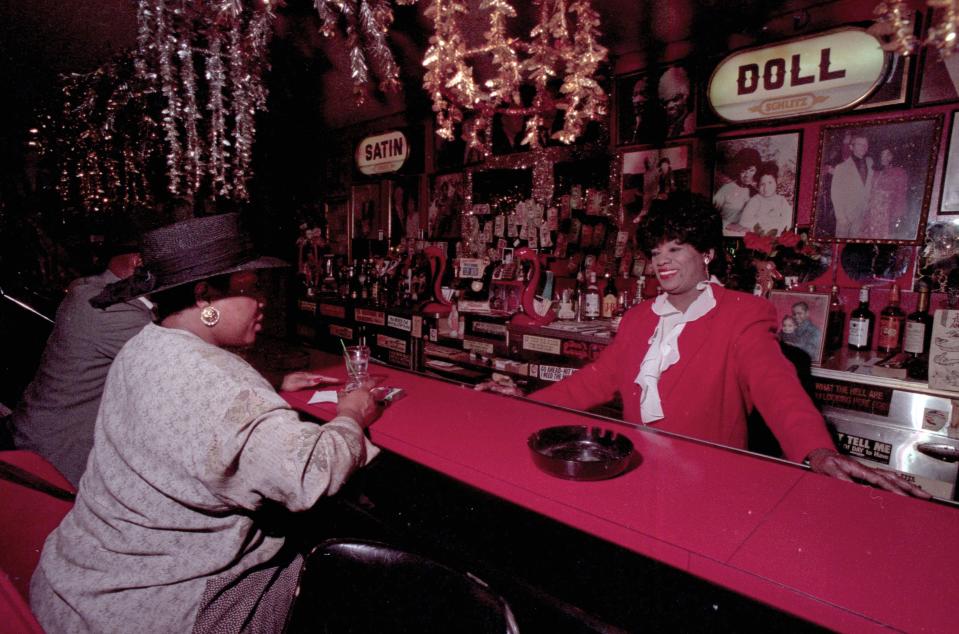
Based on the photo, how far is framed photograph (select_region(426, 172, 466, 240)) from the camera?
5.71 m

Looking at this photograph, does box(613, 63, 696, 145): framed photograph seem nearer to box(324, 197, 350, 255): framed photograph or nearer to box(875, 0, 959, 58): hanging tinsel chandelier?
box(875, 0, 959, 58): hanging tinsel chandelier

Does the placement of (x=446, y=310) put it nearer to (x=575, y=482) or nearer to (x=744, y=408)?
(x=744, y=408)

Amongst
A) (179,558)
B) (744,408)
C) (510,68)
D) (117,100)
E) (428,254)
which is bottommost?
(179,558)

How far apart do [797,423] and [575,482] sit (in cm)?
94

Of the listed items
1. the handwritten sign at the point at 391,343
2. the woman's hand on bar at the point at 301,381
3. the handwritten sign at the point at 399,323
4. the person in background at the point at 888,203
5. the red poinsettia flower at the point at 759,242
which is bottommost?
the handwritten sign at the point at 391,343

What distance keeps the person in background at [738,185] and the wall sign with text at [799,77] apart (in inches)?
10.7

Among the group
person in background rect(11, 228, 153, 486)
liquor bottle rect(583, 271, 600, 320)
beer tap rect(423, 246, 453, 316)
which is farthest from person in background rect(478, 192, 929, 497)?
beer tap rect(423, 246, 453, 316)

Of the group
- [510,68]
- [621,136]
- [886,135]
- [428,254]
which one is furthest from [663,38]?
[428,254]

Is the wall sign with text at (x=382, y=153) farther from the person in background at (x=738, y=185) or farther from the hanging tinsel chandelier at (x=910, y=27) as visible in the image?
the hanging tinsel chandelier at (x=910, y=27)

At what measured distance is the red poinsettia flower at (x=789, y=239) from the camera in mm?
3596

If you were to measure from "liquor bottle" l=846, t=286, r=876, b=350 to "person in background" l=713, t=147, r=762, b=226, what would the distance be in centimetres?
99

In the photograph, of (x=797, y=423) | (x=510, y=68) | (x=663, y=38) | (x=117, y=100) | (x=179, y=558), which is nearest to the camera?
(x=179, y=558)

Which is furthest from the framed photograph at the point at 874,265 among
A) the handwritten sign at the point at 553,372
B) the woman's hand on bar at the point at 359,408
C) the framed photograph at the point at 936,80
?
the woman's hand on bar at the point at 359,408

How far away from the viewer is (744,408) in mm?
2377
